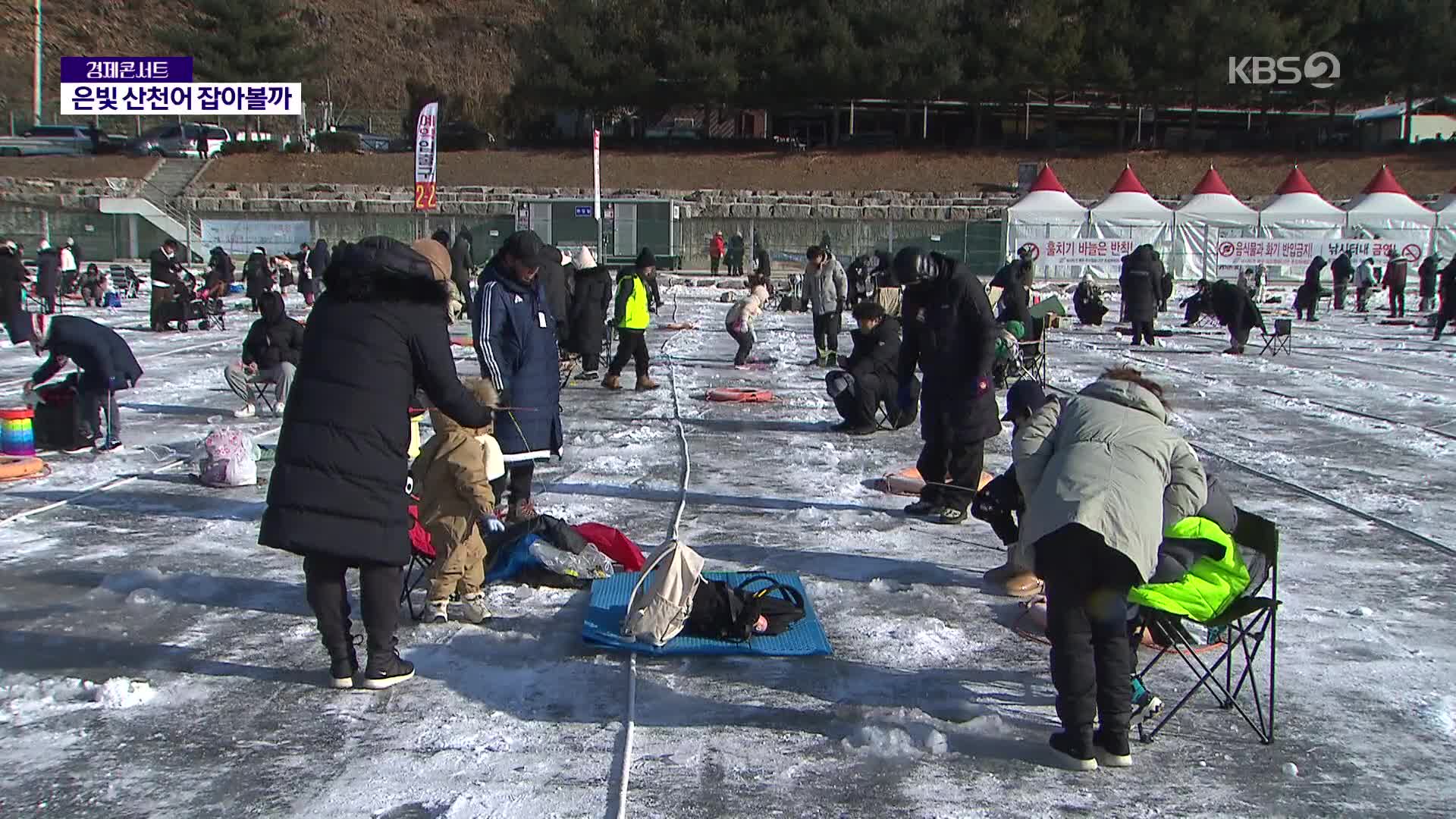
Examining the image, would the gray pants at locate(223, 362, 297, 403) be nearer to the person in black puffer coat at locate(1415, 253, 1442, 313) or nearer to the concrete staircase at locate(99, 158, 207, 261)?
the person in black puffer coat at locate(1415, 253, 1442, 313)

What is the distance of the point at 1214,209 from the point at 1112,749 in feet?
111

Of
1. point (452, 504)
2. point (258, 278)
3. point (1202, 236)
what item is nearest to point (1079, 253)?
point (1202, 236)

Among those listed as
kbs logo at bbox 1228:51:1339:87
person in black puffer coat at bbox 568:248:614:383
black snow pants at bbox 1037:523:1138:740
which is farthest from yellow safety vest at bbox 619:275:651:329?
kbs logo at bbox 1228:51:1339:87

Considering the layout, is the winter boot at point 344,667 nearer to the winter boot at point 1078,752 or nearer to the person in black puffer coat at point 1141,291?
the winter boot at point 1078,752

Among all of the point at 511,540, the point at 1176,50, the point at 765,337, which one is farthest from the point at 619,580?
the point at 1176,50

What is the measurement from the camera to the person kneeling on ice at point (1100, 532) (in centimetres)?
381

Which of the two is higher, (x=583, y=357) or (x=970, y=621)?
(x=583, y=357)

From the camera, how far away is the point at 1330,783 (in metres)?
3.96

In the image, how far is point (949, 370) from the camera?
24.0ft

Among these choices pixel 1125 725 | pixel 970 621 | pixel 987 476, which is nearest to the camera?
pixel 1125 725

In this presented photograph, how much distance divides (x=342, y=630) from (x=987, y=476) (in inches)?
195

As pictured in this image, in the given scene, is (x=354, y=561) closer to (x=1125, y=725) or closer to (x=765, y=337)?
(x=1125, y=725)

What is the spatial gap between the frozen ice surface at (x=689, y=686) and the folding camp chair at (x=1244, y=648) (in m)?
0.08

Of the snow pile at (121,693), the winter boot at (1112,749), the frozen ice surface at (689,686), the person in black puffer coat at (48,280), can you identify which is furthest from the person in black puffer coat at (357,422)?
the person in black puffer coat at (48,280)
